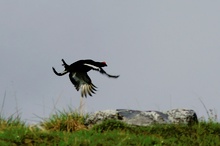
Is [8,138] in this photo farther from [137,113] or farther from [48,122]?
[137,113]

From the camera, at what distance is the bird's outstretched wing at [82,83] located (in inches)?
612

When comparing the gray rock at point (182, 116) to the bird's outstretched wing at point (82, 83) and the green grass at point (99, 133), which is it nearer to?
the green grass at point (99, 133)

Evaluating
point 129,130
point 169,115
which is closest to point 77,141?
point 129,130

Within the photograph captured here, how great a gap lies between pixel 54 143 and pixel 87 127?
4.72 m

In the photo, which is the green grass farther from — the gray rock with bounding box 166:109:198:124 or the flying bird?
the flying bird

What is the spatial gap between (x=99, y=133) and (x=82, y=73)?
495cm

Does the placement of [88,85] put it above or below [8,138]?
above

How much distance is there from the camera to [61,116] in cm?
1412

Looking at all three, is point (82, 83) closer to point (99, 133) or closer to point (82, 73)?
point (82, 73)

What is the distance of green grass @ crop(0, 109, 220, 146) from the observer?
374 inches

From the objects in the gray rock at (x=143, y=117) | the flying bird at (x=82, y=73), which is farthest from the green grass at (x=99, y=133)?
the flying bird at (x=82, y=73)

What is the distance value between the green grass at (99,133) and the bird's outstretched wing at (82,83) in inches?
45.0

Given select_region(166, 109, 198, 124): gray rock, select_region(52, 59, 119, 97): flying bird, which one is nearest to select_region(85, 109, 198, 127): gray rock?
select_region(166, 109, 198, 124): gray rock

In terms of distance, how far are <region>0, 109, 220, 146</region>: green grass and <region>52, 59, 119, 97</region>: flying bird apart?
1249mm
